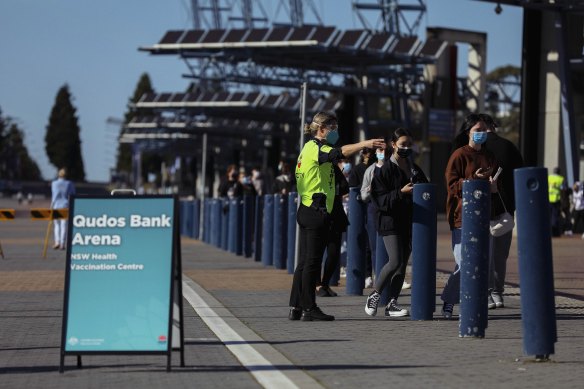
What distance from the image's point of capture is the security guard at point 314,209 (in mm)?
13711

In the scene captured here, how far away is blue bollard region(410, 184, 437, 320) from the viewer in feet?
45.2

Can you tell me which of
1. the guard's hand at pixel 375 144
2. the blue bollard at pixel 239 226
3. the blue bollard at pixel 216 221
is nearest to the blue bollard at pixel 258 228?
the blue bollard at pixel 239 226

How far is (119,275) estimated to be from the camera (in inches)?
383

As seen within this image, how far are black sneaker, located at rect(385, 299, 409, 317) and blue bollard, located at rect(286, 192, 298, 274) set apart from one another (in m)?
6.75

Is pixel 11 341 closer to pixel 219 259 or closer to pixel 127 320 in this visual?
pixel 127 320

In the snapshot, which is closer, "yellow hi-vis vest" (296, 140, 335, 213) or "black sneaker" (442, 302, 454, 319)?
"yellow hi-vis vest" (296, 140, 335, 213)

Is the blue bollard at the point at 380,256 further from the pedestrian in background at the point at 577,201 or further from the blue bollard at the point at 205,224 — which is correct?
the pedestrian in background at the point at 577,201

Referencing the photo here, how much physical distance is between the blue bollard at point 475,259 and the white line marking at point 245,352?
1.64 meters

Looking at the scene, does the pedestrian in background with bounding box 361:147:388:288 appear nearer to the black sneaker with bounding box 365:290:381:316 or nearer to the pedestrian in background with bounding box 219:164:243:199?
the black sneaker with bounding box 365:290:381:316

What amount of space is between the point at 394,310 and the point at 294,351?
3383 mm

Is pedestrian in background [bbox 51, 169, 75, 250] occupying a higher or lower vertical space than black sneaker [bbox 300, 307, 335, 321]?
higher

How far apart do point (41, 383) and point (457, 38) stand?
6368cm

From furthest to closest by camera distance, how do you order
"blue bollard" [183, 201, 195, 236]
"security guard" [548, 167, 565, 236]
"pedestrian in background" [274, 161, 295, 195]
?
"blue bollard" [183, 201, 195, 236]
"security guard" [548, 167, 565, 236]
"pedestrian in background" [274, 161, 295, 195]

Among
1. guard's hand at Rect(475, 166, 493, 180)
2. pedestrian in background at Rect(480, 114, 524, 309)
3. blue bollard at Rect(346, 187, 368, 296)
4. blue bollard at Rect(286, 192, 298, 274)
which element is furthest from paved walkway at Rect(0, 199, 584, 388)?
blue bollard at Rect(286, 192, 298, 274)
